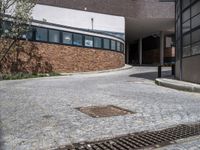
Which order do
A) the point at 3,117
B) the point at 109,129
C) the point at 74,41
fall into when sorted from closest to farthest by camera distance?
the point at 109,129
the point at 3,117
the point at 74,41

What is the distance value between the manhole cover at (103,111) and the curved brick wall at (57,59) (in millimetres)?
13734

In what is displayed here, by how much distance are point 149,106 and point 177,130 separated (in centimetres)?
269

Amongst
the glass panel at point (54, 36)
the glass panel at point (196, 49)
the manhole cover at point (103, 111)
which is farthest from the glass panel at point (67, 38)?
the manhole cover at point (103, 111)

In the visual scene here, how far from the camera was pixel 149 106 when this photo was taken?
959 cm

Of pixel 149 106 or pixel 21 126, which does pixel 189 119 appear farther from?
pixel 21 126

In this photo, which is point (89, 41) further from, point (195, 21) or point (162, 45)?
point (162, 45)

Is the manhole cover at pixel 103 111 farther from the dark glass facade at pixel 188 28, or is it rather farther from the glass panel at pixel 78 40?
the glass panel at pixel 78 40

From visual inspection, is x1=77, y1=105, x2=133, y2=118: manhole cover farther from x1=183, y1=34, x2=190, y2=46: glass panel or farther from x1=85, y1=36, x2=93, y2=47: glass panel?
x1=85, y1=36, x2=93, y2=47: glass panel

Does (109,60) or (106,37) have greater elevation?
(106,37)

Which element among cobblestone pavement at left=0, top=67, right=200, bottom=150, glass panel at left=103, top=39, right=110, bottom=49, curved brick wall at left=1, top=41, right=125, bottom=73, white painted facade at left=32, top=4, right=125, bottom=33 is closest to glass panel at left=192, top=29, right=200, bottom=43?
cobblestone pavement at left=0, top=67, right=200, bottom=150

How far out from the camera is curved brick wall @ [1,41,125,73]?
891 inches

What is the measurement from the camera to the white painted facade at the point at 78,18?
106 feet

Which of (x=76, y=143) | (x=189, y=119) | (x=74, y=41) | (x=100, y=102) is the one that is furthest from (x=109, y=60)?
(x=76, y=143)

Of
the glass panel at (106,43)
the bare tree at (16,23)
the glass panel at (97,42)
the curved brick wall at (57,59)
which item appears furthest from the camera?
the glass panel at (106,43)
